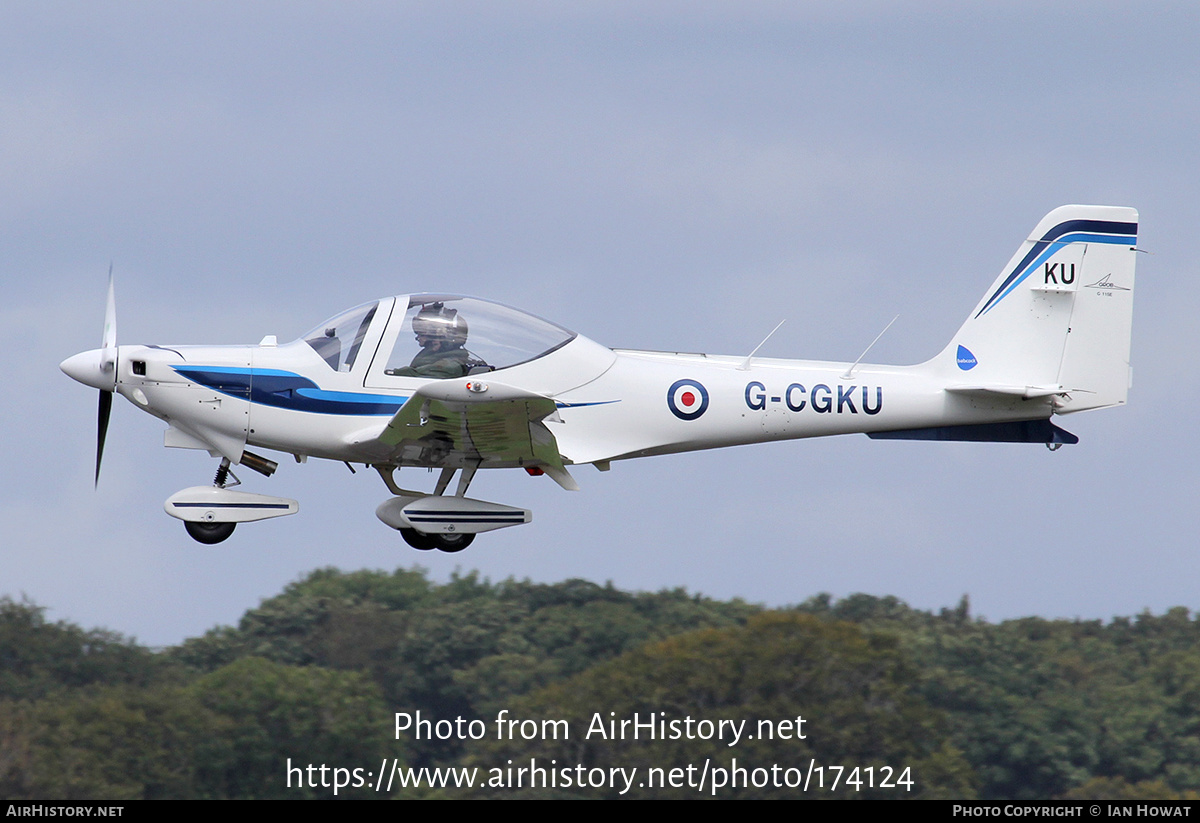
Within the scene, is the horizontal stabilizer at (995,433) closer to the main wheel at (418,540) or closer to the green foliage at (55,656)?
the main wheel at (418,540)

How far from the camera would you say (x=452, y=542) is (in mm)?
13852

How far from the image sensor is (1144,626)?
114ft

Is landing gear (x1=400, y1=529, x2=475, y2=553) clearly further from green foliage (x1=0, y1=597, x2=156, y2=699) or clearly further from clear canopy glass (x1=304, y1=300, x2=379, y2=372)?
green foliage (x1=0, y1=597, x2=156, y2=699)

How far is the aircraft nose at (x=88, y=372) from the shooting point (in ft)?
43.4

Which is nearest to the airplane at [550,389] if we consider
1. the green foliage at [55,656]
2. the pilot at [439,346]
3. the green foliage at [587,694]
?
the pilot at [439,346]

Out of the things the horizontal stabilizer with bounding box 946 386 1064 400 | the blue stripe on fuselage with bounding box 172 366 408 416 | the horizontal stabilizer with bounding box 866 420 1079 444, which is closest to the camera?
the blue stripe on fuselage with bounding box 172 366 408 416

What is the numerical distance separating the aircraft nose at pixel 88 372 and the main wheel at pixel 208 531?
1389 millimetres

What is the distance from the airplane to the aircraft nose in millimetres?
12

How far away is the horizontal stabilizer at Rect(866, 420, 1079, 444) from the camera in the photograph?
14539 millimetres

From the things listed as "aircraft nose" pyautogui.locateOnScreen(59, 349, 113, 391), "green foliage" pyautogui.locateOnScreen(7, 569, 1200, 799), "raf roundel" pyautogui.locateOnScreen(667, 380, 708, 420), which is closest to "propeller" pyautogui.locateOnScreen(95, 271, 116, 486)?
"aircraft nose" pyautogui.locateOnScreen(59, 349, 113, 391)

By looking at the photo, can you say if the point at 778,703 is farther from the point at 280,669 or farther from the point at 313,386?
the point at 313,386

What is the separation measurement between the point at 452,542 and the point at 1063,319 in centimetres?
615

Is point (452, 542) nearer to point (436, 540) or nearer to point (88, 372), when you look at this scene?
point (436, 540)

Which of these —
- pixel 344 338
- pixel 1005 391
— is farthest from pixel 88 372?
pixel 1005 391
